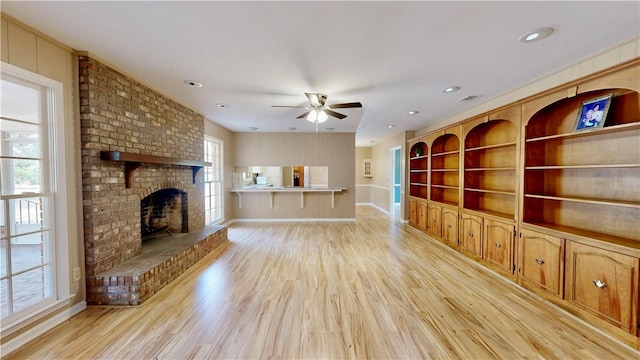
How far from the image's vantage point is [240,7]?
1724 millimetres

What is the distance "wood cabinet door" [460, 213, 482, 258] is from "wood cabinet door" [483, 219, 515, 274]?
13 cm

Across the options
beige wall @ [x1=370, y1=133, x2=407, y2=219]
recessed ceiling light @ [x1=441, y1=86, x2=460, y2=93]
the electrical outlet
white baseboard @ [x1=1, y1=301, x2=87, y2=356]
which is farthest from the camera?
beige wall @ [x1=370, y1=133, x2=407, y2=219]

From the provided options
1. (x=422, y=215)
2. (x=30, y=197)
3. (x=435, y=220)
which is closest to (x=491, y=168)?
(x=435, y=220)

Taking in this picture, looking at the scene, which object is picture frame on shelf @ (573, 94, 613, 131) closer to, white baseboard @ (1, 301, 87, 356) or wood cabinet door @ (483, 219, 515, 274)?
wood cabinet door @ (483, 219, 515, 274)

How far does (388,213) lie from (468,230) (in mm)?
4136

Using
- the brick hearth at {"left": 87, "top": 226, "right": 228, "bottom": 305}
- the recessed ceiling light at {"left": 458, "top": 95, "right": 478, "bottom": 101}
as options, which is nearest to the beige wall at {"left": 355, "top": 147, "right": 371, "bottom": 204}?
the recessed ceiling light at {"left": 458, "top": 95, "right": 478, "bottom": 101}

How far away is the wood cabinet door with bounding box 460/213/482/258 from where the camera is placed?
12.2ft

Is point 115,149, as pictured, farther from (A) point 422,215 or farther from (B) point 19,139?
(A) point 422,215

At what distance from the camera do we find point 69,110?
233 centimetres

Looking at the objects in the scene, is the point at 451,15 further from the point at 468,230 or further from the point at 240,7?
the point at 468,230

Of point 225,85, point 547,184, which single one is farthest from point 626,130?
point 225,85

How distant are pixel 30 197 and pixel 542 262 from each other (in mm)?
5057

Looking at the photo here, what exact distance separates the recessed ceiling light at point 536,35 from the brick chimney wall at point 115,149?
412 cm

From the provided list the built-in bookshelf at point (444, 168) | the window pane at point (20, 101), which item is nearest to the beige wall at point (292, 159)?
the built-in bookshelf at point (444, 168)
